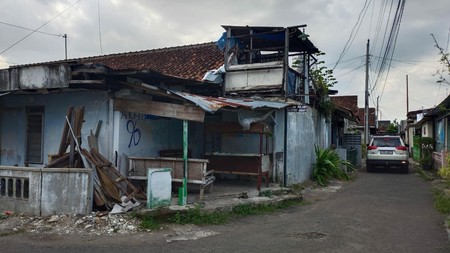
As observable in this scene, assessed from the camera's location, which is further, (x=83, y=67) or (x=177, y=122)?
(x=177, y=122)

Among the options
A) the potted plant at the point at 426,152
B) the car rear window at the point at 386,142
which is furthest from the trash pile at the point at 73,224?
the potted plant at the point at 426,152

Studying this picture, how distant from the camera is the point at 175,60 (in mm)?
14766

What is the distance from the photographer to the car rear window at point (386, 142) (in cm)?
1780

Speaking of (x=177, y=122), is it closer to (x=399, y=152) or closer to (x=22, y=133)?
(x=22, y=133)

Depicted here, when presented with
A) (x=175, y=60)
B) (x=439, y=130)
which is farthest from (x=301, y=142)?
(x=439, y=130)

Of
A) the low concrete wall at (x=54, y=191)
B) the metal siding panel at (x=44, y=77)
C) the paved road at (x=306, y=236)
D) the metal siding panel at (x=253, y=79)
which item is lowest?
the paved road at (x=306, y=236)

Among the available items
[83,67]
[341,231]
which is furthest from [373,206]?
[83,67]

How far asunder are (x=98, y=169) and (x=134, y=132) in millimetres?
1915

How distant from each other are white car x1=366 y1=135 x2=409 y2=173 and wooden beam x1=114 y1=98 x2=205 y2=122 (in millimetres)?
12389

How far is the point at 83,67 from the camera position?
8.34 meters

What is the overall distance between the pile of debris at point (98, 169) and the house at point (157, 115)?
2.1 inches

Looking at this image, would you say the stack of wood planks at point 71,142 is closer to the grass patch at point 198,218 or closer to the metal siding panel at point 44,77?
the metal siding panel at point 44,77

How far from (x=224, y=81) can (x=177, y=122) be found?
96.0 inches

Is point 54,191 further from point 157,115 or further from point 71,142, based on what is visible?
point 157,115
